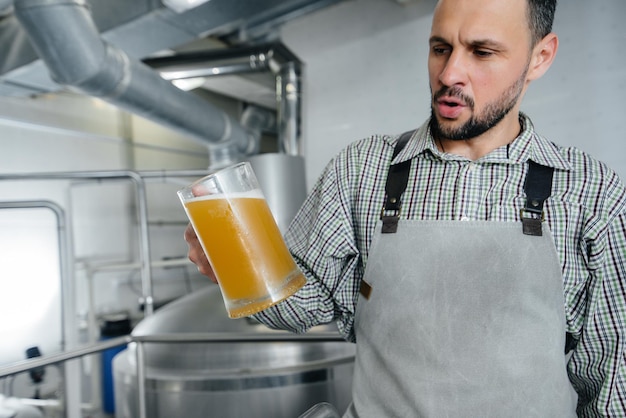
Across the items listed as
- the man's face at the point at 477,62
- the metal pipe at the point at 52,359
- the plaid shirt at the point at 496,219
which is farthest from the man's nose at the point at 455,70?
the metal pipe at the point at 52,359

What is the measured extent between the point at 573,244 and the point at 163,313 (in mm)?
2031

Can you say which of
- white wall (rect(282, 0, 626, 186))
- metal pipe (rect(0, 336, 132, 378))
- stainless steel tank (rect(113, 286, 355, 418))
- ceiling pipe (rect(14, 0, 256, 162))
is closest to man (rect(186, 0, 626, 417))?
metal pipe (rect(0, 336, 132, 378))

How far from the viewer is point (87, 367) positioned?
415 centimetres

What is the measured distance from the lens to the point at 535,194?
834 millimetres

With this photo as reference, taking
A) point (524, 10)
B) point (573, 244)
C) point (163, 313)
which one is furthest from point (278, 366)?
point (524, 10)

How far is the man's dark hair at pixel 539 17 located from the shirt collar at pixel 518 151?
0.15 metres

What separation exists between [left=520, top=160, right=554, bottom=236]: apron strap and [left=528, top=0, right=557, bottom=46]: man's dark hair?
21 cm

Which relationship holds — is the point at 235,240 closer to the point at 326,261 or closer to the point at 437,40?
the point at 326,261

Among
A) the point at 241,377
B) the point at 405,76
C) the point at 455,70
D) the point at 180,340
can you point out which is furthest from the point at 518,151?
the point at 405,76

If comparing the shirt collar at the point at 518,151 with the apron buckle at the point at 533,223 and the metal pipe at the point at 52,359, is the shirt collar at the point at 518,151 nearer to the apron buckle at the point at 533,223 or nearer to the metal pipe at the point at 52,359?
the apron buckle at the point at 533,223

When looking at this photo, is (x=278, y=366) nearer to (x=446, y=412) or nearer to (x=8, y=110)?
(x=446, y=412)

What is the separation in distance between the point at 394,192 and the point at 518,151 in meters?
0.22

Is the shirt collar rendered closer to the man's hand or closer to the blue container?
the man's hand

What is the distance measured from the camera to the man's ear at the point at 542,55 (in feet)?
2.86
